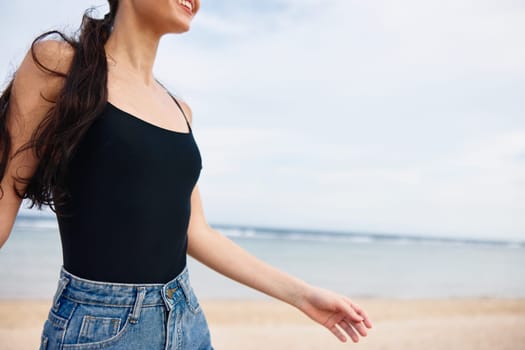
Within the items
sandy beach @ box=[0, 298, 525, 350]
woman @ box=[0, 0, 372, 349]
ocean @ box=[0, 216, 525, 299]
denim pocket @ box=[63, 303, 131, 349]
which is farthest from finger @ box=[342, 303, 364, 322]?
ocean @ box=[0, 216, 525, 299]

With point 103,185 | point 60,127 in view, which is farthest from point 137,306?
point 60,127

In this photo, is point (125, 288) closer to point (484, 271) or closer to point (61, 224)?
point (61, 224)

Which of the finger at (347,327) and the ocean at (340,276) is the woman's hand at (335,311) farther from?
the ocean at (340,276)

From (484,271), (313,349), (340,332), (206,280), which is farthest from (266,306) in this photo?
(484,271)

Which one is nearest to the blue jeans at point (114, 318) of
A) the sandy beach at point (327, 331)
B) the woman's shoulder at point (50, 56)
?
the woman's shoulder at point (50, 56)

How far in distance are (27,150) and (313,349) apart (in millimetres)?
5924

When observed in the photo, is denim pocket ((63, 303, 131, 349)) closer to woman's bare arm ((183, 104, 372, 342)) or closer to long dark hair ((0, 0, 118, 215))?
long dark hair ((0, 0, 118, 215))

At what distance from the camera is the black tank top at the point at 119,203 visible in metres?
1.20

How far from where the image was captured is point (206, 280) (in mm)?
11953

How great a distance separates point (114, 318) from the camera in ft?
3.84

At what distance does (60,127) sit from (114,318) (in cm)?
45

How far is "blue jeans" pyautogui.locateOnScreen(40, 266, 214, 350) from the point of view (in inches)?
44.6

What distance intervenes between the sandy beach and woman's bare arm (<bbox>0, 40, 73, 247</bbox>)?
568 cm

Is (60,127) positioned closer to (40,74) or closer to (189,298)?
(40,74)
